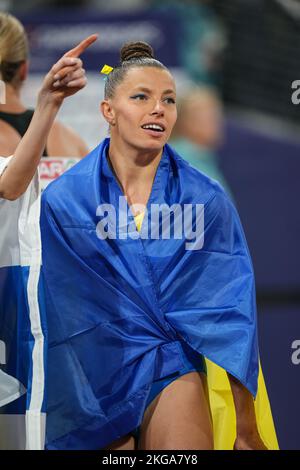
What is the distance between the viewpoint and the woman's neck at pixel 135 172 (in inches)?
80.4

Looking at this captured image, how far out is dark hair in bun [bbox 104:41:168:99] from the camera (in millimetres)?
2021

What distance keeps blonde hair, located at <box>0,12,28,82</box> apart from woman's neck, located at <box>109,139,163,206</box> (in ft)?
1.34

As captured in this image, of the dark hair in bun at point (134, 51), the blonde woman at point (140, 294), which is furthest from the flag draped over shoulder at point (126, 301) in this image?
the dark hair in bun at point (134, 51)

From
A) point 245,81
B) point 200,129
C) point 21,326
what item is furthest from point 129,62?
point 245,81

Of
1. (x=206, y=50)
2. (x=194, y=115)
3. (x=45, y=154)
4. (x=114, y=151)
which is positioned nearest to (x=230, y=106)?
(x=206, y=50)

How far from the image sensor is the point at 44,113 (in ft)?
6.26

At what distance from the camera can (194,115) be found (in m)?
3.61

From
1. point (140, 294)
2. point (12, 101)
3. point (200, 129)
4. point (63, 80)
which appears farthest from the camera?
point (200, 129)

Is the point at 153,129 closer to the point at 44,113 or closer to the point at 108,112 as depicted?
the point at 108,112

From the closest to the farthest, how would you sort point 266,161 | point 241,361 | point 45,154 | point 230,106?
1. point 241,361
2. point 45,154
3. point 266,161
4. point 230,106

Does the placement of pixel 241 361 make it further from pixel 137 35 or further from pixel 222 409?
pixel 137 35

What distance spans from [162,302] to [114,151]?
0.32m

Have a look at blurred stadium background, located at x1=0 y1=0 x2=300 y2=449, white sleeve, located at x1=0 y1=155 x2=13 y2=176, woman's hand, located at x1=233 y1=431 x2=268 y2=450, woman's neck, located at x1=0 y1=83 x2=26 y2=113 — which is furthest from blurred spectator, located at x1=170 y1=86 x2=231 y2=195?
woman's hand, located at x1=233 y1=431 x2=268 y2=450

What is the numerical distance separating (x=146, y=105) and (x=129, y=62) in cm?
10
